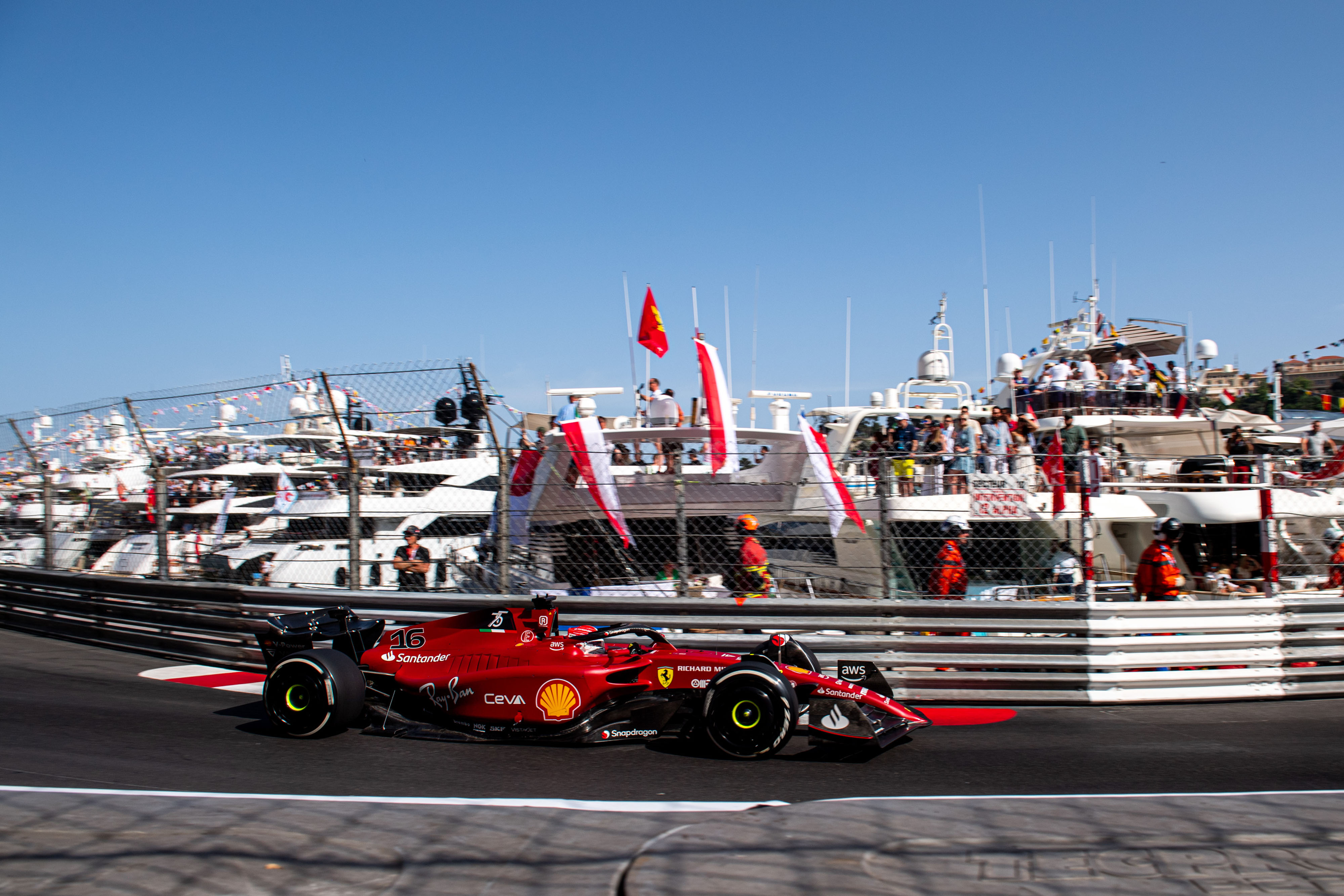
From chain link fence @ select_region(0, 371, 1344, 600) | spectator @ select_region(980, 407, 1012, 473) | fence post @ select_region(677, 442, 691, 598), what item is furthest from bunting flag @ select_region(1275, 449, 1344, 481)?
fence post @ select_region(677, 442, 691, 598)

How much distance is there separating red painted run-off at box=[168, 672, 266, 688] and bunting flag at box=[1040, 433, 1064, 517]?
→ 6648 mm

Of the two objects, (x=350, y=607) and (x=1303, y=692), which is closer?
(x=1303, y=692)

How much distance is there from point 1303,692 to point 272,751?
7.02 m

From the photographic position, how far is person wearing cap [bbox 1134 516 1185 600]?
705 cm

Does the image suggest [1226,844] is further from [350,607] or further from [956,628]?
[350,607]

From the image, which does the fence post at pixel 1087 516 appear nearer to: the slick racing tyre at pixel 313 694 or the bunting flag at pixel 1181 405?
the slick racing tyre at pixel 313 694

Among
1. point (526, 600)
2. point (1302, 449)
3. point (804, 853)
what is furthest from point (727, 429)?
point (1302, 449)

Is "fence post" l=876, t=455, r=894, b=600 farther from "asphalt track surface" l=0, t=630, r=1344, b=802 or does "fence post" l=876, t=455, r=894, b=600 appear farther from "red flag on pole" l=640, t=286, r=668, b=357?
"red flag on pole" l=640, t=286, r=668, b=357

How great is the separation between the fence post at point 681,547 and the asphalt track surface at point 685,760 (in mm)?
1369

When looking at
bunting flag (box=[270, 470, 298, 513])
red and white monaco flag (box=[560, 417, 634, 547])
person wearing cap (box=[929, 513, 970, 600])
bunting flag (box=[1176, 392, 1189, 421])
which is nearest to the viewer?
person wearing cap (box=[929, 513, 970, 600])

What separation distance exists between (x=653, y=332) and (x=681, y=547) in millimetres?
6276

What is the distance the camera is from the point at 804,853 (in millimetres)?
3279

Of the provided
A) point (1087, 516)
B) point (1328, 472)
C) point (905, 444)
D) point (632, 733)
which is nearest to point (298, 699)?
point (632, 733)

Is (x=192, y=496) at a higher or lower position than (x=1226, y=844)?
higher
